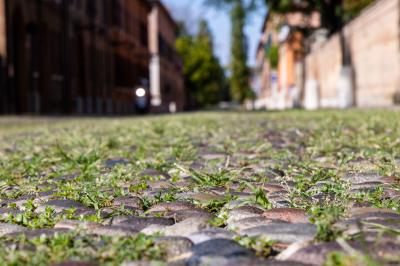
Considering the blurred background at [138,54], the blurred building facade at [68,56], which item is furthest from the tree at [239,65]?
the blurred building facade at [68,56]

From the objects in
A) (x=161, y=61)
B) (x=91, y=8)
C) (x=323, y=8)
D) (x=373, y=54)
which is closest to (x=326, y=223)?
(x=373, y=54)

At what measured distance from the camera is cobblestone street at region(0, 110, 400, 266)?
1.97 m

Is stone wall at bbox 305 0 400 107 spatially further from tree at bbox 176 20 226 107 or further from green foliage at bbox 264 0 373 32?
tree at bbox 176 20 226 107

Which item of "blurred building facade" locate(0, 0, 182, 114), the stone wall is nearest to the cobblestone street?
the stone wall

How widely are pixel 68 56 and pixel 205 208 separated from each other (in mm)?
26668

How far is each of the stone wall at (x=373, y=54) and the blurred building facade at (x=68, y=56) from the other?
11.2 meters

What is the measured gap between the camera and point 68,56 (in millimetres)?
28656

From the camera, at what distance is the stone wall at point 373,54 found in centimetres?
1834

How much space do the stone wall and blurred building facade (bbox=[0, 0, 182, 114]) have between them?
36.9 feet

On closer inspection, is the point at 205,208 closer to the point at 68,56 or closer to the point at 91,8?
the point at 68,56

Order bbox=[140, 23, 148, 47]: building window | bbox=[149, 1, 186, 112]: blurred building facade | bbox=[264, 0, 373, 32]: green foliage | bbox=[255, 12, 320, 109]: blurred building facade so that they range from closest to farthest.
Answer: bbox=[264, 0, 373, 32]: green foliage, bbox=[255, 12, 320, 109]: blurred building facade, bbox=[140, 23, 148, 47]: building window, bbox=[149, 1, 186, 112]: blurred building facade

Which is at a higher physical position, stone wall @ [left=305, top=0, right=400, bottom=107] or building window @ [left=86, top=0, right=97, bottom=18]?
building window @ [left=86, top=0, right=97, bottom=18]

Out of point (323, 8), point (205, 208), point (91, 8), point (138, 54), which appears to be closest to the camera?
point (205, 208)

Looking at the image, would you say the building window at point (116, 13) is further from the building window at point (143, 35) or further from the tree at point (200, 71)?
the tree at point (200, 71)
